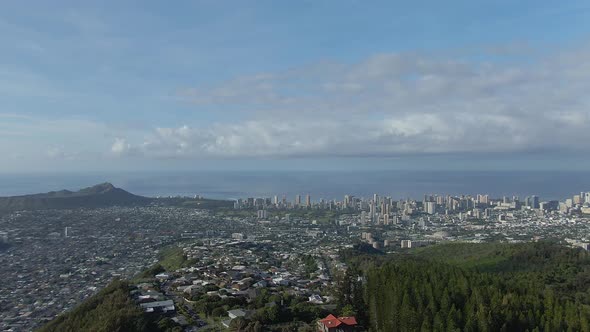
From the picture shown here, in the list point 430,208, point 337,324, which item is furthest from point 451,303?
point 430,208

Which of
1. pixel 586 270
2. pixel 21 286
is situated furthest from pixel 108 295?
pixel 586 270

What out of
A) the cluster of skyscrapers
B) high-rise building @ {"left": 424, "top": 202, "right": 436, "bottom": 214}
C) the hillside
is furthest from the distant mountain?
high-rise building @ {"left": 424, "top": 202, "right": 436, "bottom": 214}

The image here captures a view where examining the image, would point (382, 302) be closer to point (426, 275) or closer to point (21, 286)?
point (426, 275)

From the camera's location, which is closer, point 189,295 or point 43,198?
point 189,295

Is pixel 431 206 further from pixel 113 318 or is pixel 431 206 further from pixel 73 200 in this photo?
pixel 113 318

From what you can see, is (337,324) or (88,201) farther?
(88,201)

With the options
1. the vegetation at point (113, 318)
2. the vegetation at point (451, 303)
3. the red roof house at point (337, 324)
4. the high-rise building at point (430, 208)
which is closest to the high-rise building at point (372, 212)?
the high-rise building at point (430, 208)

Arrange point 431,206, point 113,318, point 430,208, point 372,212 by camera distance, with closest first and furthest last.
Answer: point 113,318 → point 372,212 → point 430,208 → point 431,206

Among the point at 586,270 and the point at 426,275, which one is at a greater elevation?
the point at 426,275
